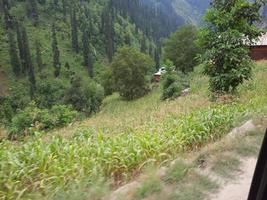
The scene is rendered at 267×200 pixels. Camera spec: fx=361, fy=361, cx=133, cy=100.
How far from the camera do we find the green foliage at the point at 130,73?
53.0m

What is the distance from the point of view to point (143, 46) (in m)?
131

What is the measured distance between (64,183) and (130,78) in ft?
158

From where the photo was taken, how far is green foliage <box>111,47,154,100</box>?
174 feet

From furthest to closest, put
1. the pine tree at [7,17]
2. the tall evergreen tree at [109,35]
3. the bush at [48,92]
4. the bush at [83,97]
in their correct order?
the tall evergreen tree at [109,35] → the pine tree at [7,17] → the bush at [48,92] → the bush at [83,97]

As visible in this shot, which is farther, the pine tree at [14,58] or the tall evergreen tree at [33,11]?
the tall evergreen tree at [33,11]

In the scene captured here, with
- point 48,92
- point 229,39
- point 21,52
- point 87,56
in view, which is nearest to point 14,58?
point 21,52

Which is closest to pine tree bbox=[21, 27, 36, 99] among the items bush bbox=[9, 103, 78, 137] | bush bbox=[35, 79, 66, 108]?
bush bbox=[35, 79, 66, 108]

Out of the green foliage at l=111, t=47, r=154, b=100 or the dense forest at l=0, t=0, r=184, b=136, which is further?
the dense forest at l=0, t=0, r=184, b=136

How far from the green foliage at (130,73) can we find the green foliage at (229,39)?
37.0 metres

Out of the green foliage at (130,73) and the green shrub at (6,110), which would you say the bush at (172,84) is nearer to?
the green foliage at (130,73)

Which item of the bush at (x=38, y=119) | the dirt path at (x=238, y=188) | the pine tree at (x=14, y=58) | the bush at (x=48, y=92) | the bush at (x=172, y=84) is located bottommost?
the bush at (x=48, y=92)

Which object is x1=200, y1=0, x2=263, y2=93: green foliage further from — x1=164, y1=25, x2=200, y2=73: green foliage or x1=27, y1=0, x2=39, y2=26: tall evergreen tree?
x1=27, y1=0, x2=39, y2=26: tall evergreen tree

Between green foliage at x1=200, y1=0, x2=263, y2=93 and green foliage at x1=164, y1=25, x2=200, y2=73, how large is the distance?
119 feet

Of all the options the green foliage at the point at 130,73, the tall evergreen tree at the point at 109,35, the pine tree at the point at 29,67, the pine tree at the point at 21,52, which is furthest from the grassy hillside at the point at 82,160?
the tall evergreen tree at the point at 109,35
